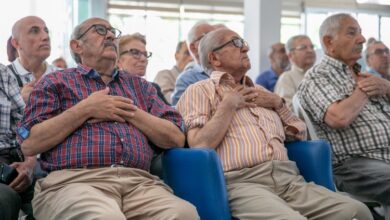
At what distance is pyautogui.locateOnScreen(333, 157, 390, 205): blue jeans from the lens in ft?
8.50

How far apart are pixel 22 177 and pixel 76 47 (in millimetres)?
635

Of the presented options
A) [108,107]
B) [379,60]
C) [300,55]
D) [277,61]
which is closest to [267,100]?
[108,107]

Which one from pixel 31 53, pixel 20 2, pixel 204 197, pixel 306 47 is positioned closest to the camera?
pixel 204 197

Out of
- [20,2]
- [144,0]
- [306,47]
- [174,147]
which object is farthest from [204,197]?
[144,0]

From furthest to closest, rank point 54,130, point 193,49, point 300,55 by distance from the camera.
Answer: point 300,55
point 193,49
point 54,130

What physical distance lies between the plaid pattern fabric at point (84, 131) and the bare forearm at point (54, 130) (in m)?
0.04

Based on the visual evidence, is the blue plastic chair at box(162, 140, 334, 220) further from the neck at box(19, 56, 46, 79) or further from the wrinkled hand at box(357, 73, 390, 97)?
the neck at box(19, 56, 46, 79)

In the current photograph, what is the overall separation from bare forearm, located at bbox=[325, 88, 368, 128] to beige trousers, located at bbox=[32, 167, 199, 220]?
40.1 inches

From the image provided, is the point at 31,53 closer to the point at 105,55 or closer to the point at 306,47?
the point at 105,55

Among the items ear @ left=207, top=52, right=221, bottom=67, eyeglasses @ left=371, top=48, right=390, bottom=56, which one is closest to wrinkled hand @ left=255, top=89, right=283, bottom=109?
ear @ left=207, top=52, right=221, bottom=67

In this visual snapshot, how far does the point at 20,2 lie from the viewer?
25.2 feet

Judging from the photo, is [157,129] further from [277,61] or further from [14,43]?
[277,61]

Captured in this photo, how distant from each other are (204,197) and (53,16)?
6471 mm

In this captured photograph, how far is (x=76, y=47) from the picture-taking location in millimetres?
2447
